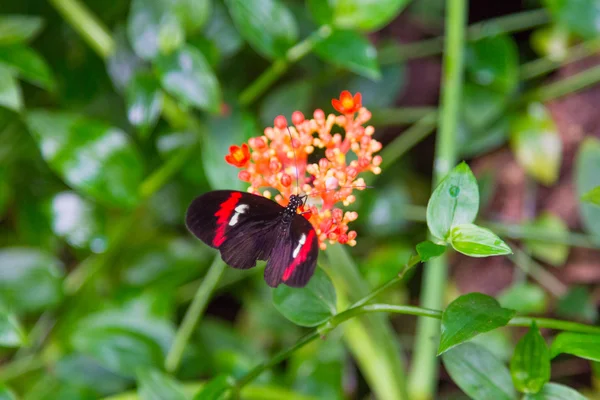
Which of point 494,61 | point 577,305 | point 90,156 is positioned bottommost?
point 577,305

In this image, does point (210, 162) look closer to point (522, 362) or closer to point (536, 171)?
point (522, 362)

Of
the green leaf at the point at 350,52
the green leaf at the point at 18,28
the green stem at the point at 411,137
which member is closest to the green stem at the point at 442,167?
the green stem at the point at 411,137

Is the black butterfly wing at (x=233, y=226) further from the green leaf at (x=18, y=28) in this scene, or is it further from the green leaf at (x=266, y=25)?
the green leaf at (x=18, y=28)

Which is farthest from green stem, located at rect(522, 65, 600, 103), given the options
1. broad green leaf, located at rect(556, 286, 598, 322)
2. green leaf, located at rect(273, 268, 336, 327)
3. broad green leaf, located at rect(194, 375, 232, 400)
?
broad green leaf, located at rect(194, 375, 232, 400)

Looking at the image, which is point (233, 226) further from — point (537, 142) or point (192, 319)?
point (537, 142)

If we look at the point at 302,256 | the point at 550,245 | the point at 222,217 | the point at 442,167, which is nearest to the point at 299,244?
the point at 302,256

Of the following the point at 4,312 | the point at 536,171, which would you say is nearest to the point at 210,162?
the point at 4,312
